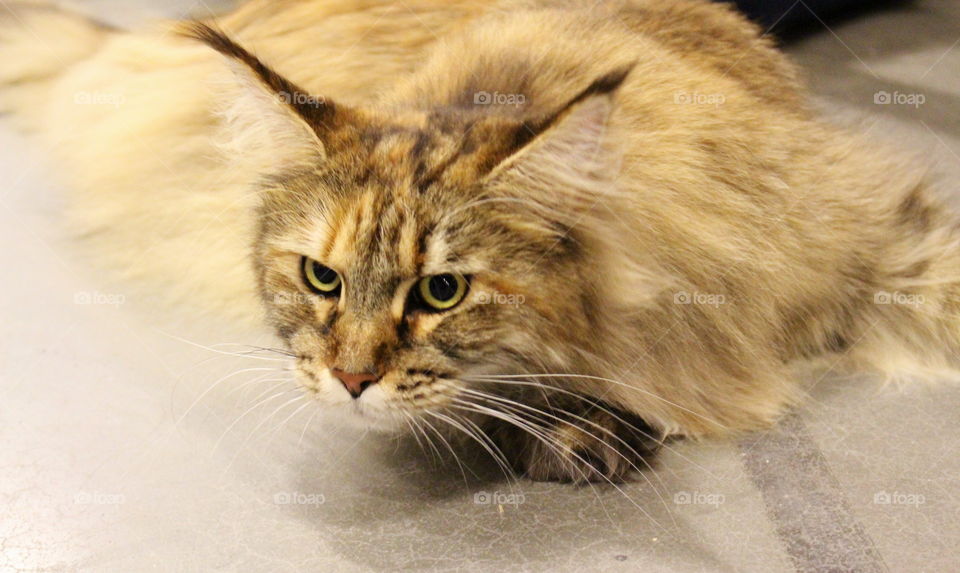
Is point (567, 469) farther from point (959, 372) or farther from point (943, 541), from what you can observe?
point (959, 372)

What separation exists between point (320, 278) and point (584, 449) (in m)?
0.56

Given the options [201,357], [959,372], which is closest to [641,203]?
[959,372]

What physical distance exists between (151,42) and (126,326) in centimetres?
84

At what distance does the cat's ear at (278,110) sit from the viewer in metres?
1.43

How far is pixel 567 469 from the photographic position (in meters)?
1.62

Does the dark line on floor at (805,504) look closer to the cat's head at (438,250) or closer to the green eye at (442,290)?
the cat's head at (438,250)

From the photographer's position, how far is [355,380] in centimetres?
139

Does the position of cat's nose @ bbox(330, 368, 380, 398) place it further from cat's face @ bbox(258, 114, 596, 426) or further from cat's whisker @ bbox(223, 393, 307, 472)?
cat's whisker @ bbox(223, 393, 307, 472)

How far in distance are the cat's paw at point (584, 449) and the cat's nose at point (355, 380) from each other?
349 mm

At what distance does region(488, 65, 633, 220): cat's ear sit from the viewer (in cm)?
129

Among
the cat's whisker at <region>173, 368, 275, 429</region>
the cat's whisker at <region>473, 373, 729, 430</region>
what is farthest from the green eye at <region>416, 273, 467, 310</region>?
the cat's whisker at <region>173, 368, 275, 429</region>

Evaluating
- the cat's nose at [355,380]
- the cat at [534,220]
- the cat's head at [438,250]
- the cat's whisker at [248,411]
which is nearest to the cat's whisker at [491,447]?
the cat at [534,220]

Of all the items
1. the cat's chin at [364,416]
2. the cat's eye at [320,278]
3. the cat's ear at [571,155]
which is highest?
the cat's ear at [571,155]

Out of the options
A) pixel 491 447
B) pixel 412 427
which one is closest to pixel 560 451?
pixel 491 447
